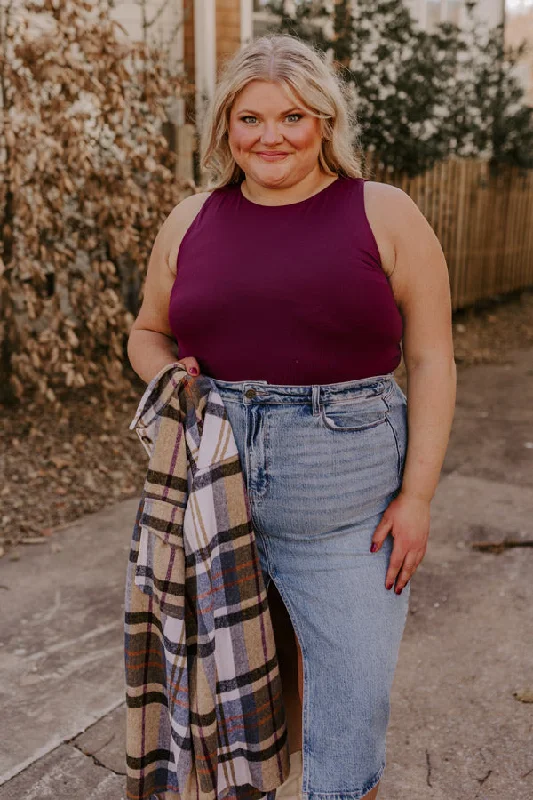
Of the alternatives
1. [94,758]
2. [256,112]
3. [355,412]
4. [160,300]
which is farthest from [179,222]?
[94,758]

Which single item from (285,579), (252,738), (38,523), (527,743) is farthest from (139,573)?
(38,523)

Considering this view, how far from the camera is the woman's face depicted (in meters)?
1.83

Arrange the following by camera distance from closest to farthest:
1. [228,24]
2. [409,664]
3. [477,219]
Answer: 1. [409,664]
2. [228,24]
3. [477,219]

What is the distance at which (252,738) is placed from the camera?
193 cm

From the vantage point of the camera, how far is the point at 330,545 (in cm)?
186

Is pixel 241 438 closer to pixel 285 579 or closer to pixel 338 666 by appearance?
pixel 285 579

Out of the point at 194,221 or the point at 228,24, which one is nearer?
the point at 194,221

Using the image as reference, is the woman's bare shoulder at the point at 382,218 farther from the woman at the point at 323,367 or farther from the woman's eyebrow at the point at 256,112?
the woman's eyebrow at the point at 256,112

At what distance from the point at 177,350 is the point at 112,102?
374 centimetres

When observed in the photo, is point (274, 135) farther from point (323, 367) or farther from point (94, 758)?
point (94, 758)

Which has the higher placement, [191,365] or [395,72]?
[395,72]

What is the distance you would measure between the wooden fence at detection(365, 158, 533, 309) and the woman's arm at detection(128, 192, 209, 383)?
6.75 meters

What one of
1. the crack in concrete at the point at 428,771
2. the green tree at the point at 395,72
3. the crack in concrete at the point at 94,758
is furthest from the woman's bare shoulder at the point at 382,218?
the green tree at the point at 395,72

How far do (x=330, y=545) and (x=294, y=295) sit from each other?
52 cm
